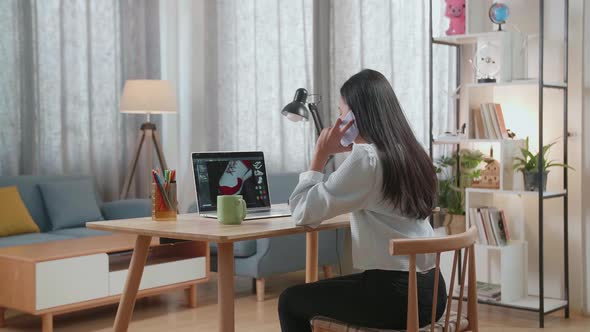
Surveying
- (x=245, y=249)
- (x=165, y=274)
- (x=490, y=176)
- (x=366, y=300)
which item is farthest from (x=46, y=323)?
(x=490, y=176)

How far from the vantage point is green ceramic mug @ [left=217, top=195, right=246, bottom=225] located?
102 inches

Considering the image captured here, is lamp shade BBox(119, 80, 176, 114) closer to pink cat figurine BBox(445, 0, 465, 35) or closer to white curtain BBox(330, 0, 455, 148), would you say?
white curtain BBox(330, 0, 455, 148)

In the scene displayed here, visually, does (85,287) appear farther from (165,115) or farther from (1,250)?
(165,115)

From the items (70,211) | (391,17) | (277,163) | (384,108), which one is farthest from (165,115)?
(384,108)

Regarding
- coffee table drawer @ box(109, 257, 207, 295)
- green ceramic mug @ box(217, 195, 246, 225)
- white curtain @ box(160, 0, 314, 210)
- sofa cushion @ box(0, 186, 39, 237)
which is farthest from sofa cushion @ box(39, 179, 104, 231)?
green ceramic mug @ box(217, 195, 246, 225)

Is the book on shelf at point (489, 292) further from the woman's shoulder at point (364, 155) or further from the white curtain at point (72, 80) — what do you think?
the white curtain at point (72, 80)

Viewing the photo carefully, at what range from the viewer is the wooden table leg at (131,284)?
9.15 ft

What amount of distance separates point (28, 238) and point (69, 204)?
0.49m

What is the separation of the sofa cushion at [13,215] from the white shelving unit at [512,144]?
2345 mm

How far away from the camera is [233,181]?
9.77 feet

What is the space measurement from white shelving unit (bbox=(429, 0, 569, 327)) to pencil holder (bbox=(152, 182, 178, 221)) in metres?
2.10

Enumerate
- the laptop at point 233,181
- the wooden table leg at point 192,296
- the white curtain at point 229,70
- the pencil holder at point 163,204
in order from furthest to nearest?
the white curtain at point 229,70, the wooden table leg at point 192,296, the laptop at point 233,181, the pencil holder at point 163,204

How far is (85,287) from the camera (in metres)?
3.95

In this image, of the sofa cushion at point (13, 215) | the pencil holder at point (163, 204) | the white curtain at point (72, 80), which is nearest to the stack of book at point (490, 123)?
the pencil holder at point (163, 204)
